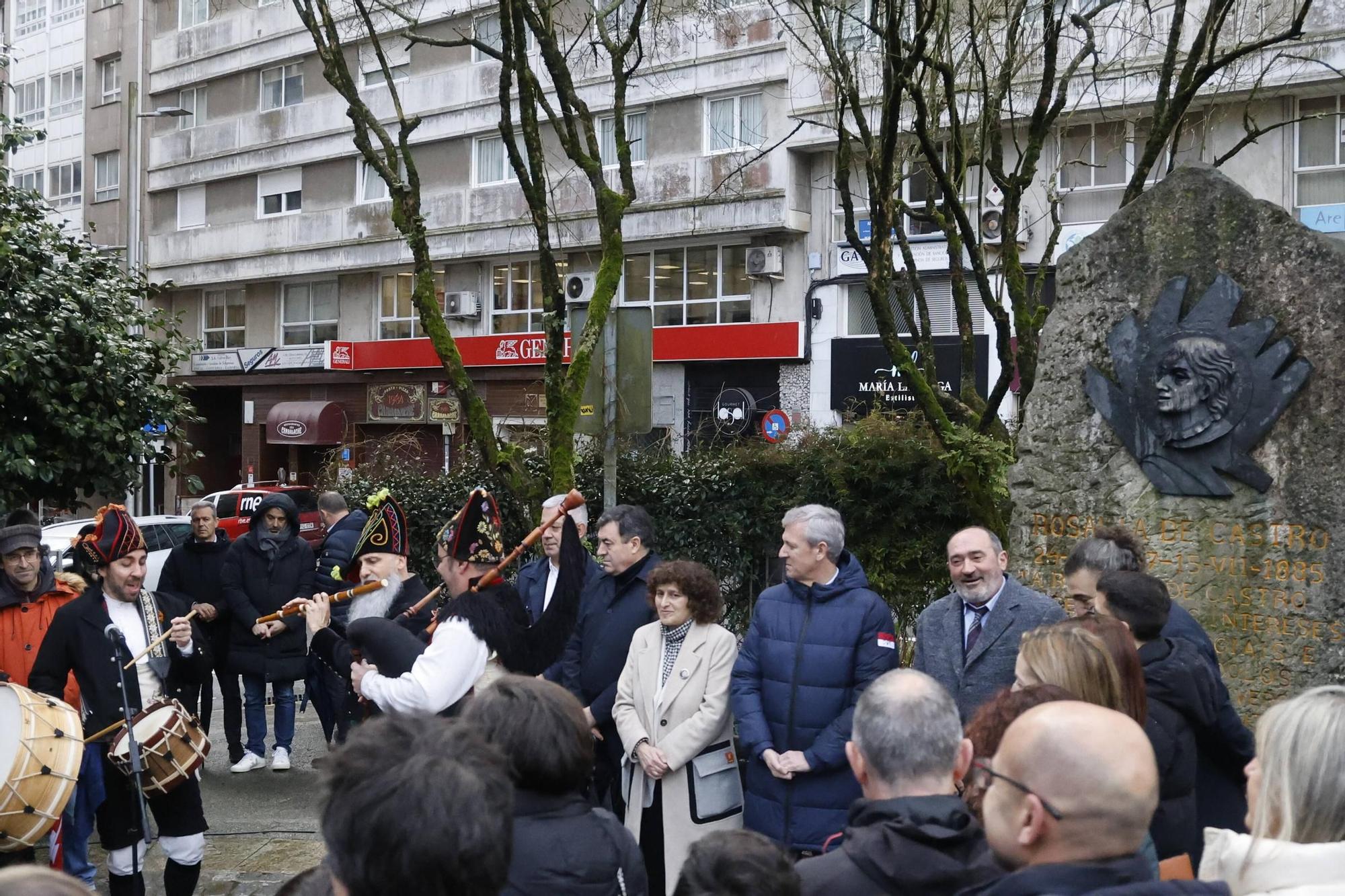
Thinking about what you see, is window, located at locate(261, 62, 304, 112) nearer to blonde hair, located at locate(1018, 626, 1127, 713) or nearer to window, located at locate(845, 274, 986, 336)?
window, located at locate(845, 274, 986, 336)

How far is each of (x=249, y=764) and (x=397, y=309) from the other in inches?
1009

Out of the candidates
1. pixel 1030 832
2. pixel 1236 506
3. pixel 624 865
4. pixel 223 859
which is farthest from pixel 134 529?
pixel 1236 506

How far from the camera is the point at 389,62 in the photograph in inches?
1217

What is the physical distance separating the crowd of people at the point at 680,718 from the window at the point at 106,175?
33.7 meters

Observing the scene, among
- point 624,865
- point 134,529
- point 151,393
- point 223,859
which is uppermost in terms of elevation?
point 151,393

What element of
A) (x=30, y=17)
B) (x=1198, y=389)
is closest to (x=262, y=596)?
(x=1198, y=389)

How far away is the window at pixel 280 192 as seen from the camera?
3462 centimetres

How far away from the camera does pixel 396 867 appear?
2312 mm

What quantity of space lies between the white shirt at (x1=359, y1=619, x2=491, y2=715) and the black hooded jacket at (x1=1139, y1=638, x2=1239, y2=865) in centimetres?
231

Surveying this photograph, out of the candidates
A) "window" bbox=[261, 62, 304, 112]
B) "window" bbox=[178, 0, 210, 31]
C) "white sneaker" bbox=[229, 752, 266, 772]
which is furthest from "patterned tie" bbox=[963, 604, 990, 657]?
"window" bbox=[178, 0, 210, 31]

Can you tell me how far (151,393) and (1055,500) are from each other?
8.37 metres

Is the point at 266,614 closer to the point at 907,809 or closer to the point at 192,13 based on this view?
the point at 907,809

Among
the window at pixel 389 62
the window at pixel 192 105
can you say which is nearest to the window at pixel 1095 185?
the window at pixel 389 62

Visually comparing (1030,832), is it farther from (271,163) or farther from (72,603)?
(271,163)
